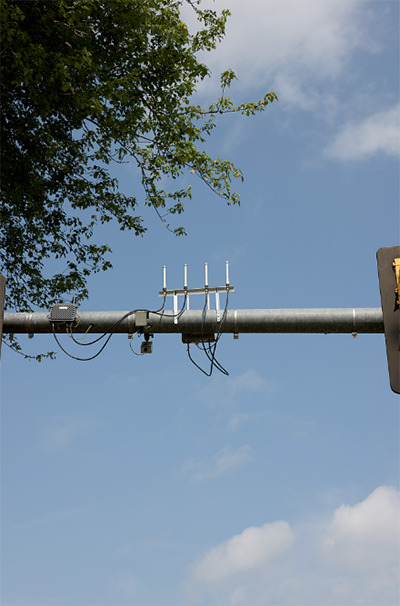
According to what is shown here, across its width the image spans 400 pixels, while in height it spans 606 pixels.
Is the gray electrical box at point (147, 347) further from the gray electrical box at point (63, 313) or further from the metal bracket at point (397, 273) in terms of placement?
the metal bracket at point (397, 273)

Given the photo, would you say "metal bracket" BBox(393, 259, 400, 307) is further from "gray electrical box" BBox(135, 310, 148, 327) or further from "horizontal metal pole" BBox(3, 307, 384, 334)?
"gray electrical box" BBox(135, 310, 148, 327)

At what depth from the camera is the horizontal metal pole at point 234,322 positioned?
6.36 meters

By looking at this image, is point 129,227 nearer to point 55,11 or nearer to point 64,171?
point 64,171

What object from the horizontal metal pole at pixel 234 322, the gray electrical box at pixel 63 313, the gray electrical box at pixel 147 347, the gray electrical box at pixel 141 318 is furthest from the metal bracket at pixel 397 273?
the gray electrical box at pixel 63 313

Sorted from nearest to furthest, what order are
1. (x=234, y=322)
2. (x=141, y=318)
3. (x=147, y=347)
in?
1. (x=234, y=322)
2. (x=141, y=318)
3. (x=147, y=347)

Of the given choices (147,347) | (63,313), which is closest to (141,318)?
(147,347)

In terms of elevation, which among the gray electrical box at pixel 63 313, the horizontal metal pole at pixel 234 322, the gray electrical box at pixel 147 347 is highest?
the gray electrical box at pixel 63 313

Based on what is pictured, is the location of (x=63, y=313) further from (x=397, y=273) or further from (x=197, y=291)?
(x=397, y=273)

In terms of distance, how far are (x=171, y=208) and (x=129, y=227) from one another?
1.33 meters

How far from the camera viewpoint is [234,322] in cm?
668

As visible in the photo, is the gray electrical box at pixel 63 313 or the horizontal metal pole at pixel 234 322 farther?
the gray electrical box at pixel 63 313

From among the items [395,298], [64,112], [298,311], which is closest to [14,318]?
[298,311]

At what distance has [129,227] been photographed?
14.8 metres

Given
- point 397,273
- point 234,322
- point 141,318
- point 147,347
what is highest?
point 397,273
